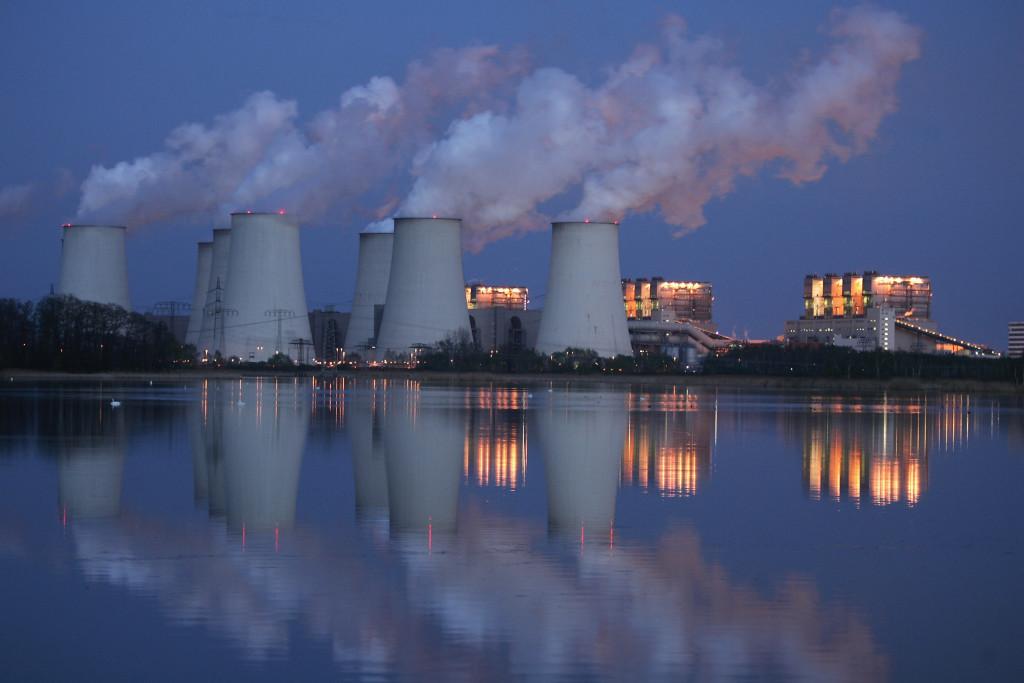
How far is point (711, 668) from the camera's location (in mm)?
5445

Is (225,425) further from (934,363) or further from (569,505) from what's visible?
(934,363)

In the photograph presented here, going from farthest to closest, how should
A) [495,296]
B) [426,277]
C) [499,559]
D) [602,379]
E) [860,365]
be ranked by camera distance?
[495,296], [860,365], [602,379], [426,277], [499,559]

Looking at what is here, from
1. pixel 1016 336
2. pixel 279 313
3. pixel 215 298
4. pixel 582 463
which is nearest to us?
pixel 582 463

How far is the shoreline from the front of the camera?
42.8m

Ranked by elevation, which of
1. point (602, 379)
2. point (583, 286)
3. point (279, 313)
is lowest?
point (602, 379)

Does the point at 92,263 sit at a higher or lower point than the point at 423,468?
higher

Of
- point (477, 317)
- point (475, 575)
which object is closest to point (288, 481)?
point (475, 575)

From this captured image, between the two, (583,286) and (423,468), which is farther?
(583,286)

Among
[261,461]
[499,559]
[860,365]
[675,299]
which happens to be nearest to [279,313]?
[860,365]

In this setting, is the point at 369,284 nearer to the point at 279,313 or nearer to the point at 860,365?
the point at 279,313

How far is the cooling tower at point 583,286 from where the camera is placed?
137ft

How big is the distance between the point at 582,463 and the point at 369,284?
135ft

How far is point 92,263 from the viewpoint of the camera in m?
47.2

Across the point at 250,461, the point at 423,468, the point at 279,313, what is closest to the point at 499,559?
the point at 423,468
